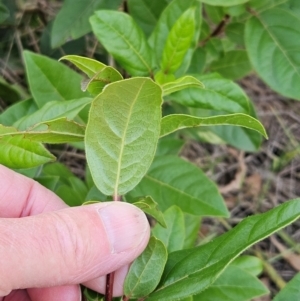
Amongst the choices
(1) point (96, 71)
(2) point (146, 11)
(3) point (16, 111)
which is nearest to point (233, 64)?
(2) point (146, 11)

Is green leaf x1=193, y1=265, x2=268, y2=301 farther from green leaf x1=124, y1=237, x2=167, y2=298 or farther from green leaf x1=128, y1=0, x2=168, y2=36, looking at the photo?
green leaf x1=128, y1=0, x2=168, y2=36

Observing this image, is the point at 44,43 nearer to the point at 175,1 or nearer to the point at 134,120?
the point at 175,1

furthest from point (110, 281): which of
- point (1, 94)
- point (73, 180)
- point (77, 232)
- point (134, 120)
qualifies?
point (1, 94)

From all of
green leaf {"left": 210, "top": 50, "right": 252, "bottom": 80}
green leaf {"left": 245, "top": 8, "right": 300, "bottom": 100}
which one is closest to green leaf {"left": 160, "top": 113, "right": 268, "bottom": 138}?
green leaf {"left": 245, "top": 8, "right": 300, "bottom": 100}

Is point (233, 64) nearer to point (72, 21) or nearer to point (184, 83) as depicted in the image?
point (72, 21)

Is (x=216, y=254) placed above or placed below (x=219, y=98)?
below

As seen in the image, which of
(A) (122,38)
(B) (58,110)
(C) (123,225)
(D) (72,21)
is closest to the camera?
(C) (123,225)
